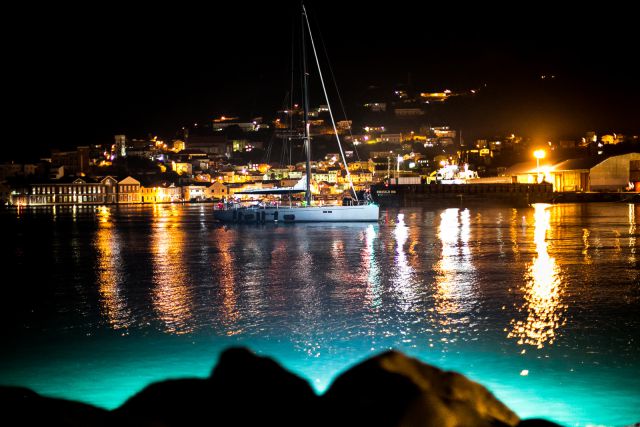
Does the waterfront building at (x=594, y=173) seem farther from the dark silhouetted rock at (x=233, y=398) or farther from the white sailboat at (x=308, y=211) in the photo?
the dark silhouetted rock at (x=233, y=398)

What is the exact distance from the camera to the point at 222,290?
14594 millimetres

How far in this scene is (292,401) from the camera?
13.1 ft

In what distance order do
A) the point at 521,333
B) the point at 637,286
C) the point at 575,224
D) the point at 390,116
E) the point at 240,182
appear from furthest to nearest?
the point at 390,116
the point at 240,182
the point at 575,224
the point at 637,286
the point at 521,333

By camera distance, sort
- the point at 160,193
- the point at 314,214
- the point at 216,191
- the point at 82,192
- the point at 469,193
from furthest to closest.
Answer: the point at 216,191
the point at 160,193
the point at 82,192
the point at 469,193
the point at 314,214

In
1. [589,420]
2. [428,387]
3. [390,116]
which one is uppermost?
[390,116]

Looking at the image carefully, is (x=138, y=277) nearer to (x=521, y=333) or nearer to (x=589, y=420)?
(x=521, y=333)

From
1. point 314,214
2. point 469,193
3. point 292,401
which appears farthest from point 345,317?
point 469,193

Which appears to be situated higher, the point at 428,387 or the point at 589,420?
the point at 428,387

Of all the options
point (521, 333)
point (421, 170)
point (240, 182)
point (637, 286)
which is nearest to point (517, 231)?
point (637, 286)

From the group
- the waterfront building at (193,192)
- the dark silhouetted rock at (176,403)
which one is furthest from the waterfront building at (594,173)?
the waterfront building at (193,192)

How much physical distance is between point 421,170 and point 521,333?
118200mm

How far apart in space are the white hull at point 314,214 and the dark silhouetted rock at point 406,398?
35.7 meters

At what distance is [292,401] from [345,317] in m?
7.32

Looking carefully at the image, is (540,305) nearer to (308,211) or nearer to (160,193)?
(308,211)
